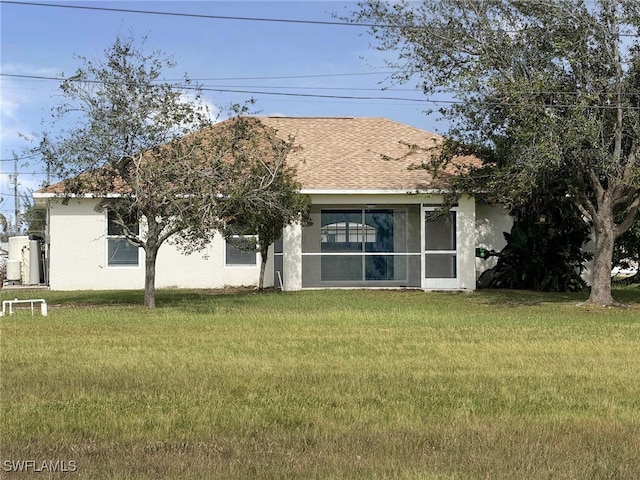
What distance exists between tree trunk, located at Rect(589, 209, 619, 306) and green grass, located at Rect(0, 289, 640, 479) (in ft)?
14.8

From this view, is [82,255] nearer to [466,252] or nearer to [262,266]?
[262,266]

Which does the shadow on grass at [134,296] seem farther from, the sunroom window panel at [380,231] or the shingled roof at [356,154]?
the sunroom window panel at [380,231]

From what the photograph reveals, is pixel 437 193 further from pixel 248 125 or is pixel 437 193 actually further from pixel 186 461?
pixel 186 461

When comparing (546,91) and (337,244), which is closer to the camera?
(546,91)

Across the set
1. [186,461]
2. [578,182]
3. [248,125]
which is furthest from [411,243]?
[186,461]

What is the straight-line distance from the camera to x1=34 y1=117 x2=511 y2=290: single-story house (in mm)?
25312

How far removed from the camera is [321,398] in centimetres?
834

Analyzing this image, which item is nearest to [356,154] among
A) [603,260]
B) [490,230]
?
[490,230]

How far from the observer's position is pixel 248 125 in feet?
60.6

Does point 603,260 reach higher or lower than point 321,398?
higher

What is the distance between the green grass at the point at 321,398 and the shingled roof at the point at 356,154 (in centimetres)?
978

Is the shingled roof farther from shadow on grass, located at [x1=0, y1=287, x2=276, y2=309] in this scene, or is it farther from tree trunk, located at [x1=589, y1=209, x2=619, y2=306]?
tree trunk, located at [x1=589, y1=209, x2=619, y2=306]

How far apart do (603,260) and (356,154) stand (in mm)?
10458

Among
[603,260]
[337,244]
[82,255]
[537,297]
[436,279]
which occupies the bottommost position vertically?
[537,297]
